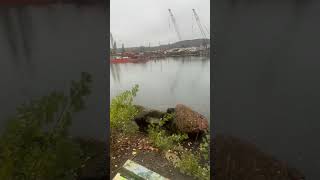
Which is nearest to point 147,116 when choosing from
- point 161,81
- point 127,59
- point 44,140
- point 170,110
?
point 170,110

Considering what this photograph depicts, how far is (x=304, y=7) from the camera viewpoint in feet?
9.78

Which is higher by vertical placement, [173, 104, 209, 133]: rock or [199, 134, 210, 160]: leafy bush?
[173, 104, 209, 133]: rock

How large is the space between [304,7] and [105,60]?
1.58 m

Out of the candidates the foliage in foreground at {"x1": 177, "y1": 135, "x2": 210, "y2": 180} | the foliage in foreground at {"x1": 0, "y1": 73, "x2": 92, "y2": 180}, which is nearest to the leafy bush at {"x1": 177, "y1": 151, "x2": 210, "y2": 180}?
the foliage in foreground at {"x1": 177, "y1": 135, "x2": 210, "y2": 180}

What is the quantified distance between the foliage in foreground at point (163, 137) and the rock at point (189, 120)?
0.07 metres

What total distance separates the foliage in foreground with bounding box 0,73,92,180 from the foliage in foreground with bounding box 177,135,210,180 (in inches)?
37.8

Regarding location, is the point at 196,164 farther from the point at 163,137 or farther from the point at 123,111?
the point at 123,111

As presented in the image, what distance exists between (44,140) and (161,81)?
1140mm

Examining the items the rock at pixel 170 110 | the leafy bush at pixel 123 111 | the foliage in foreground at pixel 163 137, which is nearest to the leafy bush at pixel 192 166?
the foliage in foreground at pixel 163 137

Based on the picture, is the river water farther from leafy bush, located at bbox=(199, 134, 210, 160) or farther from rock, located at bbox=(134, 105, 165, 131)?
leafy bush, located at bbox=(199, 134, 210, 160)

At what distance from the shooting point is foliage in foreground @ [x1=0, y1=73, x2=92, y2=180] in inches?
114

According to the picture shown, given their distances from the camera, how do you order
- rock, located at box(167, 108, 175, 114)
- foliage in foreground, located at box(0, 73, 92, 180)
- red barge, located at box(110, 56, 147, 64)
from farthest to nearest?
1. rock, located at box(167, 108, 175, 114)
2. red barge, located at box(110, 56, 147, 64)
3. foliage in foreground, located at box(0, 73, 92, 180)

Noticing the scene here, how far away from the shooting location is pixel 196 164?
3539 millimetres

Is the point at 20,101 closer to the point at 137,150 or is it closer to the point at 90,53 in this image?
the point at 90,53
